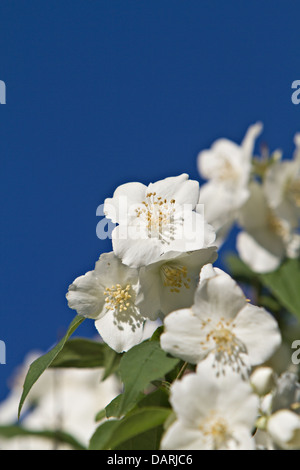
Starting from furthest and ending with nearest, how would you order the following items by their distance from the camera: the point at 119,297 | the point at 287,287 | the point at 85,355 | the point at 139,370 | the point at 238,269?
the point at 238,269, the point at 85,355, the point at 287,287, the point at 119,297, the point at 139,370

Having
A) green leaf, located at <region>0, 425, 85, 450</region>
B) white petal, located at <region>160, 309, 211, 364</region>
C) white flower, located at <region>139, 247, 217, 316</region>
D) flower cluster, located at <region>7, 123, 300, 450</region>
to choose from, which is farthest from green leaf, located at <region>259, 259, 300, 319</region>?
green leaf, located at <region>0, 425, 85, 450</region>

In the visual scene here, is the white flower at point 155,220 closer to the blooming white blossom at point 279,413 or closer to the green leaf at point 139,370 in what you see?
the green leaf at point 139,370

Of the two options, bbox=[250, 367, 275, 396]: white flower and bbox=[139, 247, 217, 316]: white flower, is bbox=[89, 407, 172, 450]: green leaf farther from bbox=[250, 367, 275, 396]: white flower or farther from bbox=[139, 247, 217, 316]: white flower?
bbox=[139, 247, 217, 316]: white flower

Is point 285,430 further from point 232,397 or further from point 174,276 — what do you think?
point 174,276

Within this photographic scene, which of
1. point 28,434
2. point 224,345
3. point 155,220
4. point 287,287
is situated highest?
point 155,220

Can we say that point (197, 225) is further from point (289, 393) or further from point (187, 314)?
point (289, 393)

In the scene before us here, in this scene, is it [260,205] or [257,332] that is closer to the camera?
[260,205]

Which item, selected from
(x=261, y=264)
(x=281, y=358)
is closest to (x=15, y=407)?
(x=281, y=358)

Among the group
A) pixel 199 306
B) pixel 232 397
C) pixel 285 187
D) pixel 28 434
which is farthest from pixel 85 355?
pixel 285 187
